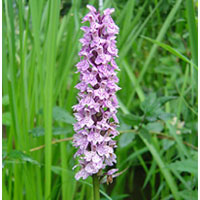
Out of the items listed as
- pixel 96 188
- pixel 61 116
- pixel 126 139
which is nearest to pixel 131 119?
pixel 126 139

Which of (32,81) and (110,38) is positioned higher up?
(110,38)

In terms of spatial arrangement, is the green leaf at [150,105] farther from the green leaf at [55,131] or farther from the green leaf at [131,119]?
the green leaf at [55,131]

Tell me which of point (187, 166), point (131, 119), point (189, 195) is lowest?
point (189, 195)

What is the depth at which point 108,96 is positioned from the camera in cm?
76

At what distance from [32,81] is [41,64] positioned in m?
0.24

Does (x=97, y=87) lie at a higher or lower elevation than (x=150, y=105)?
higher

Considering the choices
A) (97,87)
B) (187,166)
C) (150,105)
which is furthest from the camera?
(150,105)

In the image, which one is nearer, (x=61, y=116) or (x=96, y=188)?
(x=96, y=188)

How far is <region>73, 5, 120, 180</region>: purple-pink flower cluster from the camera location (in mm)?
749

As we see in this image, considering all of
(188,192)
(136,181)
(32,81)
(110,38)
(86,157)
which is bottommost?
(136,181)

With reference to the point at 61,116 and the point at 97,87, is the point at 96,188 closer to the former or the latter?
the point at 97,87

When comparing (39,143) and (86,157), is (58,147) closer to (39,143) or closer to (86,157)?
(39,143)

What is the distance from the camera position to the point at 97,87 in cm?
77

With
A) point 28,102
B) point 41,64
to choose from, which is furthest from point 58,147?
point 41,64
